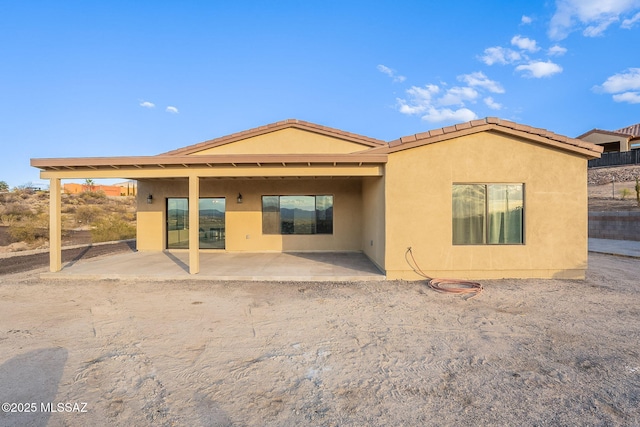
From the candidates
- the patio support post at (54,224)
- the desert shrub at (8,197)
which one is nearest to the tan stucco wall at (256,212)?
the patio support post at (54,224)

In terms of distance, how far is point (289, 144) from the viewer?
12172mm

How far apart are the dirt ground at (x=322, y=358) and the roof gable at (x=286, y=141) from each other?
23.3 ft

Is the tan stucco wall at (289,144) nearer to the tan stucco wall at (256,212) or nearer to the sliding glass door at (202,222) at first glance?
the tan stucco wall at (256,212)

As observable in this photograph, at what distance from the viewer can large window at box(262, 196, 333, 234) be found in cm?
1164

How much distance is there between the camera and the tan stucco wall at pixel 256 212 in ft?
37.8

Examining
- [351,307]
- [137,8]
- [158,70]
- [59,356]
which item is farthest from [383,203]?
[158,70]

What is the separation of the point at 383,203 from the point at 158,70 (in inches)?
640

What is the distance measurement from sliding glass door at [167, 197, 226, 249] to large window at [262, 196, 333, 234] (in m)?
1.75

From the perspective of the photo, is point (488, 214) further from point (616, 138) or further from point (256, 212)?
point (616, 138)

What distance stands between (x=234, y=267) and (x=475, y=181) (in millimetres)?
6620

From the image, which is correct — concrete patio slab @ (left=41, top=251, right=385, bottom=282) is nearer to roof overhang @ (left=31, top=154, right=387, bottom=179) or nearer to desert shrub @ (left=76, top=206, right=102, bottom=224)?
roof overhang @ (left=31, top=154, right=387, bottom=179)

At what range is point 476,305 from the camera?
5.55m

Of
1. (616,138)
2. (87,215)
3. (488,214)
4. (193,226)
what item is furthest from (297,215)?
(616,138)

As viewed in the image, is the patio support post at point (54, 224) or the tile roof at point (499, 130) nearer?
the tile roof at point (499, 130)
